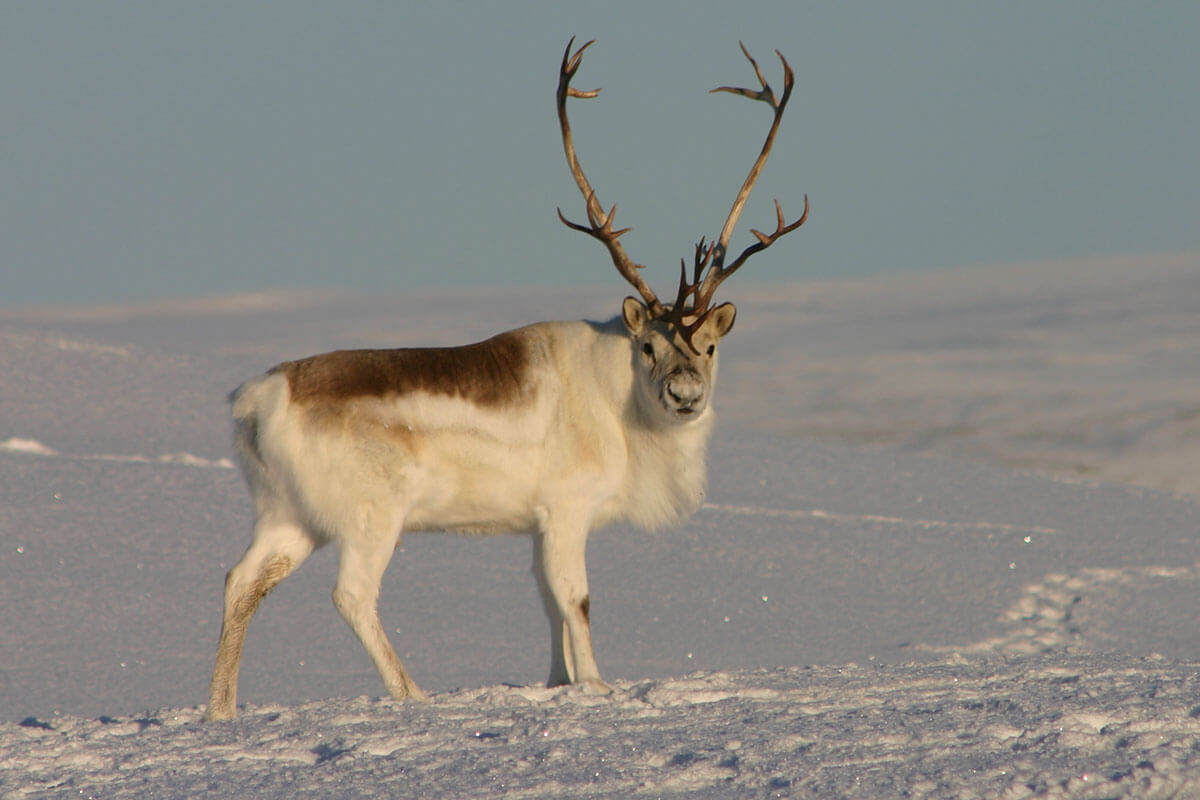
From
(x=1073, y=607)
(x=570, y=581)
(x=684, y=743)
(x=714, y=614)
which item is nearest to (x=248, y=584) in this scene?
(x=570, y=581)

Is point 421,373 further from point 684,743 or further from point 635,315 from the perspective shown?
point 684,743

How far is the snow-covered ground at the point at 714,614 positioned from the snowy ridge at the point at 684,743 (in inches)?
0.7

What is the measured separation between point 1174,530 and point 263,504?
9584mm

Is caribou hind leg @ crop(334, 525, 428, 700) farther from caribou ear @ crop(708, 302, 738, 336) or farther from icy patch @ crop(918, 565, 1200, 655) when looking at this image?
icy patch @ crop(918, 565, 1200, 655)

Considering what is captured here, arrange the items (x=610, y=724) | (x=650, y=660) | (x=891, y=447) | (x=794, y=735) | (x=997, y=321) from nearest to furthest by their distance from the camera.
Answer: (x=794, y=735) → (x=610, y=724) → (x=650, y=660) → (x=891, y=447) → (x=997, y=321)

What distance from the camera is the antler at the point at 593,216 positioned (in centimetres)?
704

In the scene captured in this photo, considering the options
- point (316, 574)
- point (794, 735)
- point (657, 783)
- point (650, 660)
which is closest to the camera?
point (657, 783)

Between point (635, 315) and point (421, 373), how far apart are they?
100 centimetres

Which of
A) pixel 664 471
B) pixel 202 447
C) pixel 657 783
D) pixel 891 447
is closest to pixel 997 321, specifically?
pixel 891 447

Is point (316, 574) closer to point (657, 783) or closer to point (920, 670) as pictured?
point (920, 670)

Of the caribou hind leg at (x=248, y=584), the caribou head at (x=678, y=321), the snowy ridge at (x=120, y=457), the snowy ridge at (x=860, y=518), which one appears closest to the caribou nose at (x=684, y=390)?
the caribou head at (x=678, y=321)

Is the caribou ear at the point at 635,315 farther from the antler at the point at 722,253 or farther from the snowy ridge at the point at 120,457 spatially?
the snowy ridge at the point at 120,457

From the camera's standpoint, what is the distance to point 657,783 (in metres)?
4.78

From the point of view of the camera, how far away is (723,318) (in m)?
7.05
